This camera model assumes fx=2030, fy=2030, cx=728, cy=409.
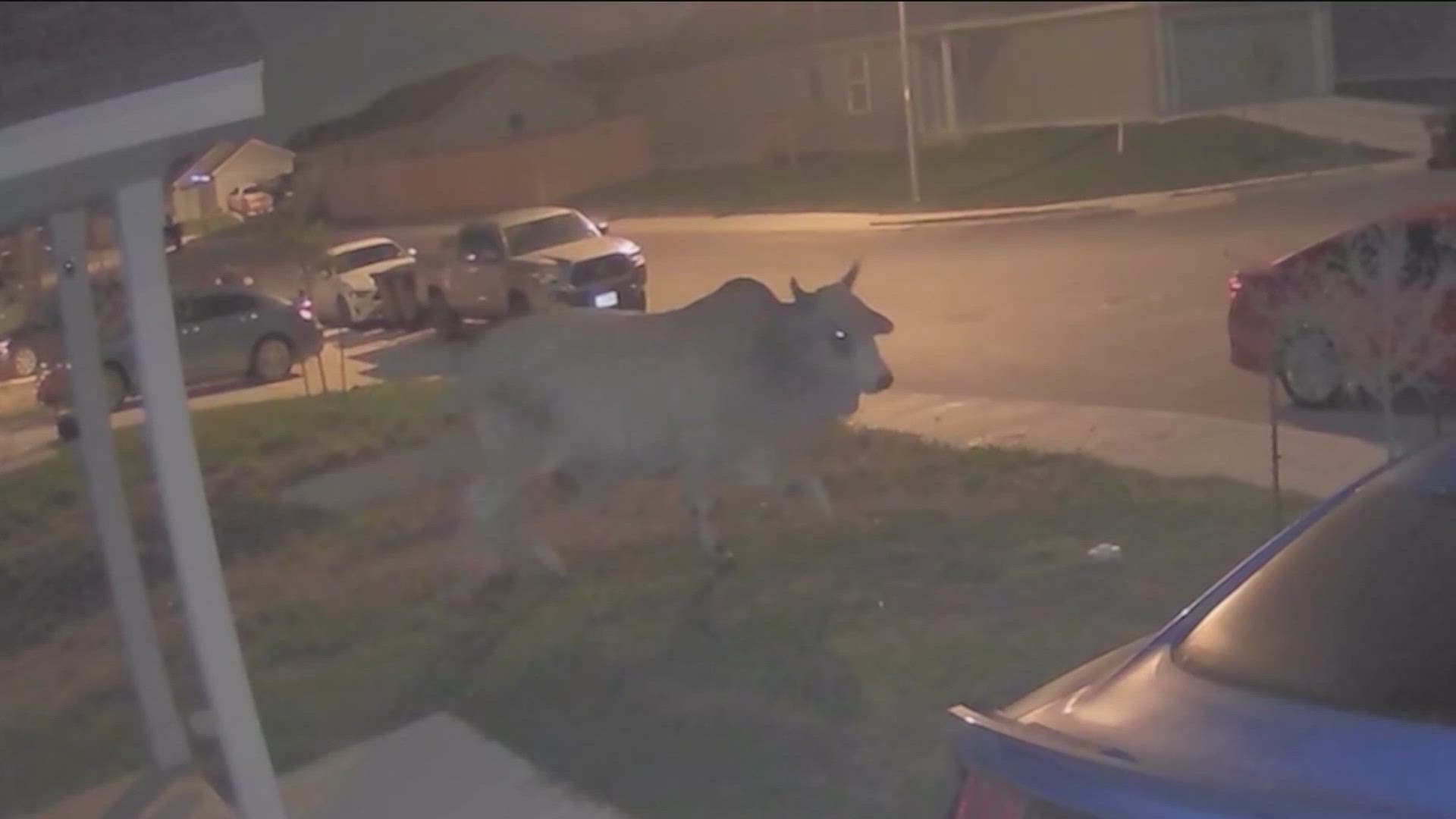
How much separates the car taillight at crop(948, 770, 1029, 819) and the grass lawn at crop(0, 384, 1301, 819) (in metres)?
2.21

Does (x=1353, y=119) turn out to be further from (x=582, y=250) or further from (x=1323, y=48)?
(x=582, y=250)

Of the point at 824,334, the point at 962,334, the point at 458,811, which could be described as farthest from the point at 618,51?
the point at 458,811

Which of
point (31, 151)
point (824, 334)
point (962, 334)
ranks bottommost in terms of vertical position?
point (962, 334)

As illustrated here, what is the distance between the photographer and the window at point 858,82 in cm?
3822

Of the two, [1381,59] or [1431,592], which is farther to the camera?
[1381,59]

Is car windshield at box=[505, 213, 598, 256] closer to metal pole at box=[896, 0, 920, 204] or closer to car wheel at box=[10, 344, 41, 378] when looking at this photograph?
metal pole at box=[896, 0, 920, 204]

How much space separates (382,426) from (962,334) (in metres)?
5.62

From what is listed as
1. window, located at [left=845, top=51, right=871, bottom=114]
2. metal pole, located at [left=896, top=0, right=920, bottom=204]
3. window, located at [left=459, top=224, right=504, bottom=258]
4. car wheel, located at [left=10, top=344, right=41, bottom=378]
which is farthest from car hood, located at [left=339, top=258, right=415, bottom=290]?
window, located at [left=845, top=51, right=871, bottom=114]

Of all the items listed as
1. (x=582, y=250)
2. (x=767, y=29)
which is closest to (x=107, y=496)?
(x=582, y=250)

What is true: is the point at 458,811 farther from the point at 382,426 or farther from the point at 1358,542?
the point at 382,426

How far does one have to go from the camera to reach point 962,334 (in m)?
18.5

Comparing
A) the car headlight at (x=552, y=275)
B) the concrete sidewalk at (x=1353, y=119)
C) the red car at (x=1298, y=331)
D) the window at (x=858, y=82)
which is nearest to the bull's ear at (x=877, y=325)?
the red car at (x=1298, y=331)

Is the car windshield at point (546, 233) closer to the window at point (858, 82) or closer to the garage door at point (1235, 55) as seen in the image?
the garage door at point (1235, 55)

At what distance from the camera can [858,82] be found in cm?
3834
